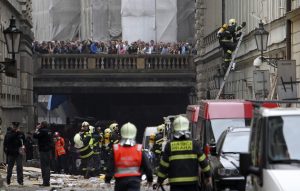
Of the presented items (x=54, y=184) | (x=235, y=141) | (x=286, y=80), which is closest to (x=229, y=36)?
(x=286, y=80)

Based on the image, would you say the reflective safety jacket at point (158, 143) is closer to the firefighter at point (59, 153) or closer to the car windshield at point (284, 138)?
the firefighter at point (59, 153)

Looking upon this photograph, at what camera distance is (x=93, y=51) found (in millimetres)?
51438

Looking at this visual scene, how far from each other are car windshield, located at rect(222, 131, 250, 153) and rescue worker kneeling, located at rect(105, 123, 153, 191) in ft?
14.4

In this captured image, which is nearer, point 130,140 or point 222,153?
point 130,140

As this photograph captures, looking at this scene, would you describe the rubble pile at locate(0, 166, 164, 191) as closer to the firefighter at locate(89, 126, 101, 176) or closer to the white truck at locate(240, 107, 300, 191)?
the firefighter at locate(89, 126, 101, 176)

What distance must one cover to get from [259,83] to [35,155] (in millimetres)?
17946

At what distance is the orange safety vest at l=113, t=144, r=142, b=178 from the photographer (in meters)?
13.4

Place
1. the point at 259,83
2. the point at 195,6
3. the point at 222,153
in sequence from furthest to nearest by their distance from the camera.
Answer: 1. the point at 195,6
2. the point at 259,83
3. the point at 222,153

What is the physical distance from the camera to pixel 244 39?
133 feet

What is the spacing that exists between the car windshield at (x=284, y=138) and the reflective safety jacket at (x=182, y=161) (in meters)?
2.64

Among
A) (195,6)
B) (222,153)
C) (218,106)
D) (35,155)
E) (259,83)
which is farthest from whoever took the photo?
(195,6)

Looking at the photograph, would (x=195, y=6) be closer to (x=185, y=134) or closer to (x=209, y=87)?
(x=209, y=87)

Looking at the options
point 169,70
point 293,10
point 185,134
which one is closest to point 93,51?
point 169,70

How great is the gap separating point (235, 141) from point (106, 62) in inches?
1355
